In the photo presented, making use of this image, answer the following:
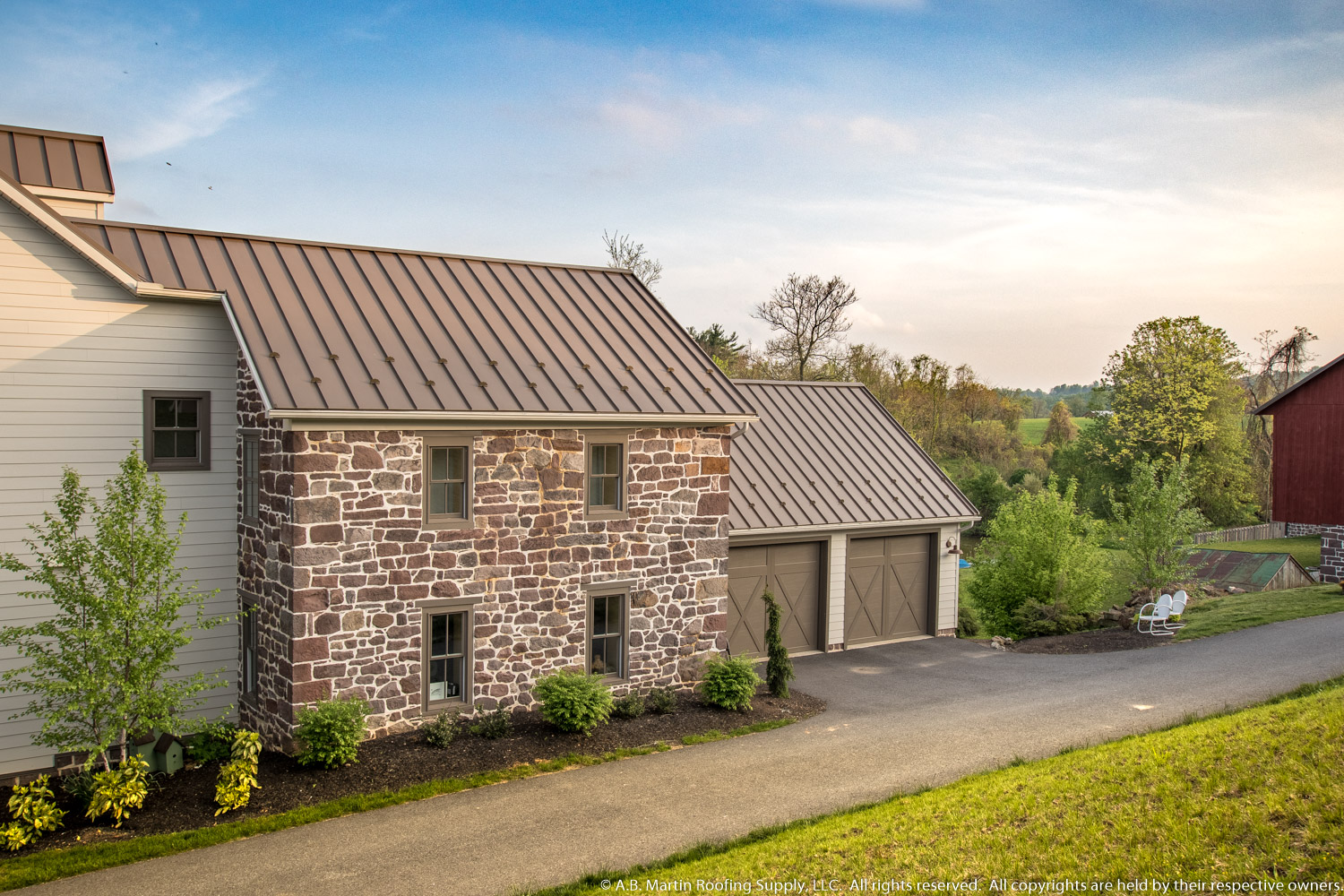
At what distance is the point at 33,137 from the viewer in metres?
14.6

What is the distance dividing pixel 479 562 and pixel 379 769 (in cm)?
310

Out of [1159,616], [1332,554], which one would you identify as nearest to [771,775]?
[1159,616]

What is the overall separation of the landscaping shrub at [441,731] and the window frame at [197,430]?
5160mm

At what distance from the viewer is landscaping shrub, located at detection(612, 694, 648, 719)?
14.0 metres

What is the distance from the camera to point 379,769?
1165 cm

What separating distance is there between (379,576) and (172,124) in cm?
1361

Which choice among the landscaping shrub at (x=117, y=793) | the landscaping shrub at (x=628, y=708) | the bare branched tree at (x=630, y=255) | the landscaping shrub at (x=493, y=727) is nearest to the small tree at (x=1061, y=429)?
the bare branched tree at (x=630, y=255)

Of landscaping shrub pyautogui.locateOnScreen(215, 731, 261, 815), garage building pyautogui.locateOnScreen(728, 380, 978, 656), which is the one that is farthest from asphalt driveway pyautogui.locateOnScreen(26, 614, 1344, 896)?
garage building pyautogui.locateOnScreen(728, 380, 978, 656)

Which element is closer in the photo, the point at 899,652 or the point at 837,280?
the point at 899,652

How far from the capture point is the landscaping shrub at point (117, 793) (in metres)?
10.3

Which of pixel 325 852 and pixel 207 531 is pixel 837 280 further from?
pixel 325 852

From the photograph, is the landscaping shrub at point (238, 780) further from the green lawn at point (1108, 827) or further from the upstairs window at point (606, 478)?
the upstairs window at point (606, 478)

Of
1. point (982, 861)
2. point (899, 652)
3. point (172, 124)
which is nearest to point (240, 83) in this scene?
point (172, 124)

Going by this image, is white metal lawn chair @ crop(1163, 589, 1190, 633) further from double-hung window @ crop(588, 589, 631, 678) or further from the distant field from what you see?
the distant field
